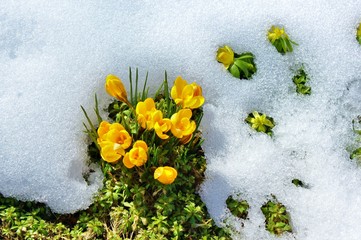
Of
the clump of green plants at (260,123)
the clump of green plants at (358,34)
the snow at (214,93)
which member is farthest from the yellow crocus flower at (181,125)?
the clump of green plants at (358,34)

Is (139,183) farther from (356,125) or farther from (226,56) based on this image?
(356,125)

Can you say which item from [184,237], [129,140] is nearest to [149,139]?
[129,140]

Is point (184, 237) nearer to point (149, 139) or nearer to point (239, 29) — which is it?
point (149, 139)

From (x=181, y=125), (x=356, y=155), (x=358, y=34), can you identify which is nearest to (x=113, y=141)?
(x=181, y=125)

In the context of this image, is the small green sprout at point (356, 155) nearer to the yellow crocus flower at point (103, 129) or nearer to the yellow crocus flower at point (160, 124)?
the yellow crocus flower at point (160, 124)

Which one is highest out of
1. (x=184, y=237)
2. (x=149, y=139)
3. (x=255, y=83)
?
(x=255, y=83)
